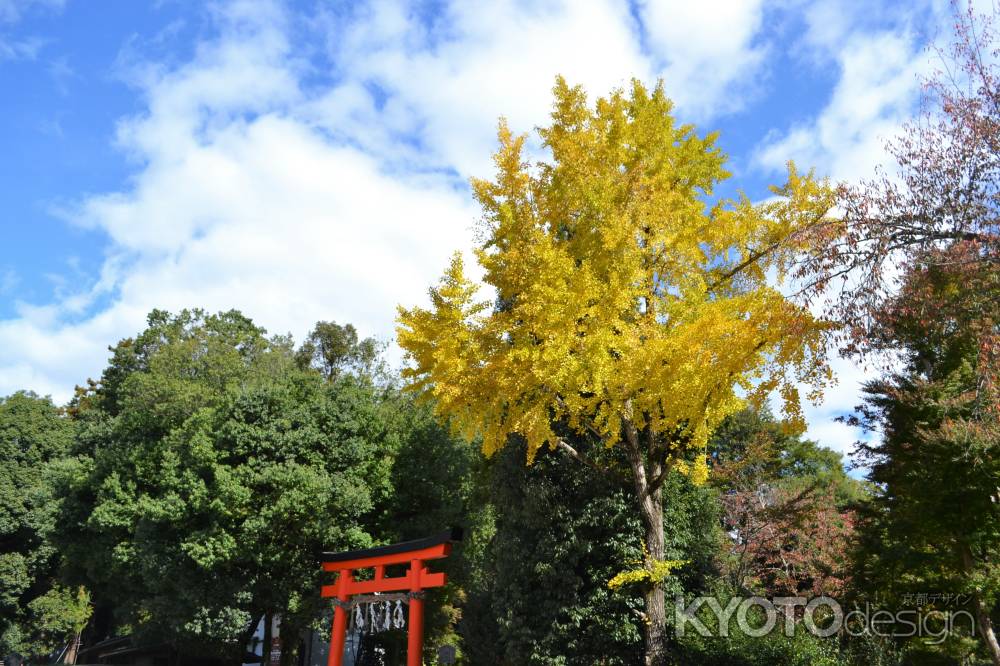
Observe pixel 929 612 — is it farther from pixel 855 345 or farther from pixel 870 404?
pixel 855 345

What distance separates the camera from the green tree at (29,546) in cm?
2452

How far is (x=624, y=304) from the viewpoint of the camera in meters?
8.28

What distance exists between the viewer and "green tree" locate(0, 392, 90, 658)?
24516 millimetres

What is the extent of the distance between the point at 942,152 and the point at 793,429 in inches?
140

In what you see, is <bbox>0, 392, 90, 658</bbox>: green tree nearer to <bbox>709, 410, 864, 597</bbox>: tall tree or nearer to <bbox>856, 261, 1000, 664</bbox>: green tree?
<bbox>709, 410, 864, 597</bbox>: tall tree

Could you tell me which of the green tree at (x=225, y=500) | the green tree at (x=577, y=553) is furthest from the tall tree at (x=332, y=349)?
the green tree at (x=577, y=553)

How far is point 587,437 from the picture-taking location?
39.7 ft

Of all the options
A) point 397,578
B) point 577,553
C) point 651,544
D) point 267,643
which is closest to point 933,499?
point 651,544

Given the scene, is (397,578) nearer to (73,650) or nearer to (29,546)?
(29,546)

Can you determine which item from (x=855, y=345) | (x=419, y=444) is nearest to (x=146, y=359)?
(x=419, y=444)

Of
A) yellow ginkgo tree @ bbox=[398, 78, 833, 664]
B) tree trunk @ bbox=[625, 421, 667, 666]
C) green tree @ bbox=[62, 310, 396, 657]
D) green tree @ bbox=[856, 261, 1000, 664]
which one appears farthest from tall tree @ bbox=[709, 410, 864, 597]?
green tree @ bbox=[62, 310, 396, 657]
